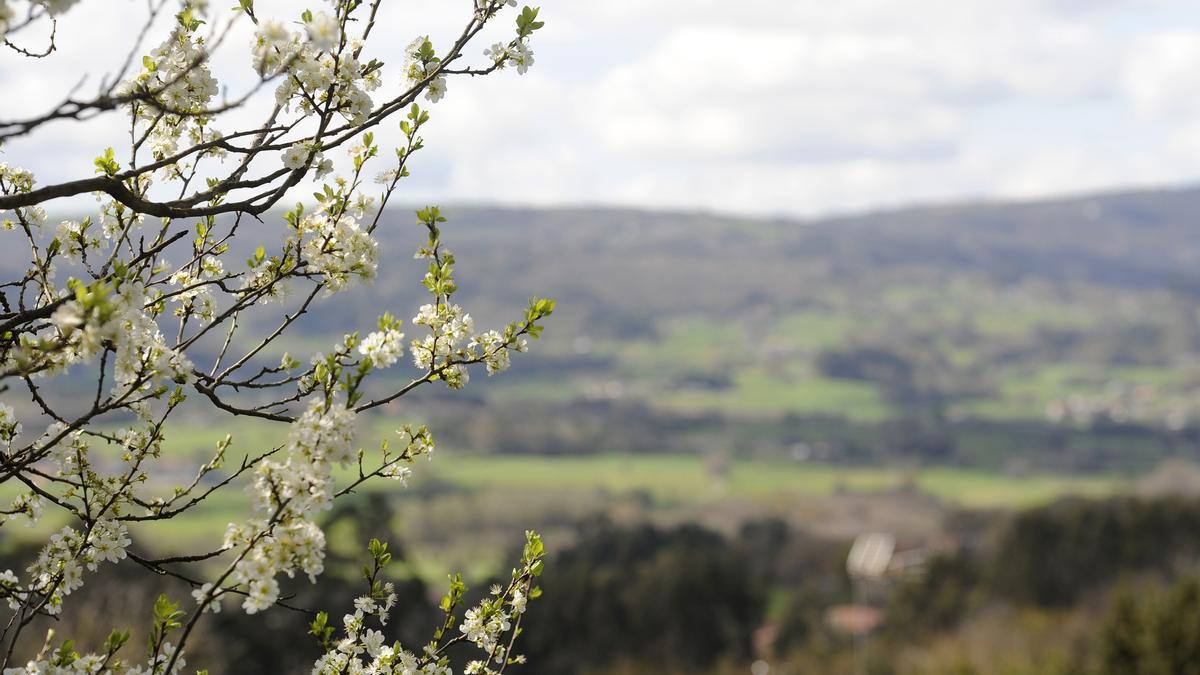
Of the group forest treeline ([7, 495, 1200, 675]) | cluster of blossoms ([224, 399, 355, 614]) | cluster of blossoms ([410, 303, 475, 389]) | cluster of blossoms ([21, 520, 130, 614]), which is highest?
cluster of blossoms ([410, 303, 475, 389])

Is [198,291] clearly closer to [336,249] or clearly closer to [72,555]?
[336,249]

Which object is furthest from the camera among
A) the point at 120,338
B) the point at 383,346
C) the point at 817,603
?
the point at 817,603

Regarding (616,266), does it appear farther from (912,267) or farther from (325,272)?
(325,272)

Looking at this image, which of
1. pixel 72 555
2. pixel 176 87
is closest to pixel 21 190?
pixel 176 87

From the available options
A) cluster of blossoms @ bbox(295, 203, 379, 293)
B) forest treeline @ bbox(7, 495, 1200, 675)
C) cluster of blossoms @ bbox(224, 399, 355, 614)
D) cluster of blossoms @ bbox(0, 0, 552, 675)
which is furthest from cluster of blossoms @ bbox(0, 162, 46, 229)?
forest treeline @ bbox(7, 495, 1200, 675)

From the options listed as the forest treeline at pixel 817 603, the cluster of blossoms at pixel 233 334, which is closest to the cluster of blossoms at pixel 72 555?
the cluster of blossoms at pixel 233 334

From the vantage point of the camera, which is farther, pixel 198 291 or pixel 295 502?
pixel 198 291

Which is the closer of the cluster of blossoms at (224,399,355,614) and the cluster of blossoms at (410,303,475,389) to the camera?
the cluster of blossoms at (224,399,355,614)

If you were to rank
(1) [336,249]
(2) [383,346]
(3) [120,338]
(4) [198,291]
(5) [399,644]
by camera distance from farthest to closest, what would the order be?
1. (4) [198,291]
2. (1) [336,249]
3. (5) [399,644]
4. (2) [383,346]
5. (3) [120,338]

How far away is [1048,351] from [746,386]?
3654 cm

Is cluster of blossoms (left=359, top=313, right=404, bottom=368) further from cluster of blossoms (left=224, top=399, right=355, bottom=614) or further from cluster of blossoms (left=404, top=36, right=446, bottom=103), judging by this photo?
cluster of blossoms (left=404, top=36, right=446, bottom=103)

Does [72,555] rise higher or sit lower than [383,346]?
lower

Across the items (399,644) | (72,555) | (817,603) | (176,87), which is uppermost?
(176,87)

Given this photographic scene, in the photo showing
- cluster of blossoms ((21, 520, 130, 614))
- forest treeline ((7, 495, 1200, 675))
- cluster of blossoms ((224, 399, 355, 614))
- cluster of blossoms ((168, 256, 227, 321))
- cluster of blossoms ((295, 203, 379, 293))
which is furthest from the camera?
forest treeline ((7, 495, 1200, 675))
